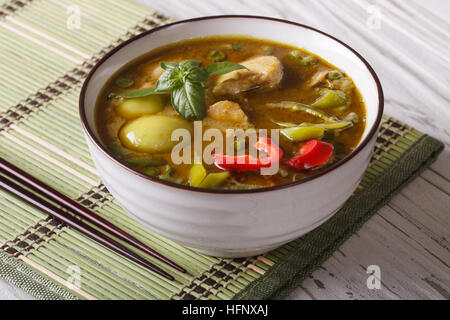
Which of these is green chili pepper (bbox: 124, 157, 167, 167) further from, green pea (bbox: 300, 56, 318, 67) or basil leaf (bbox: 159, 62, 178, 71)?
green pea (bbox: 300, 56, 318, 67)

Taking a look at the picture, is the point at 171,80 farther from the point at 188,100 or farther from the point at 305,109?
the point at 305,109

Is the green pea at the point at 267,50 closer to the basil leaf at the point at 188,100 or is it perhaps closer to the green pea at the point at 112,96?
the basil leaf at the point at 188,100

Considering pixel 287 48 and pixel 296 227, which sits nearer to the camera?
pixel 296 227

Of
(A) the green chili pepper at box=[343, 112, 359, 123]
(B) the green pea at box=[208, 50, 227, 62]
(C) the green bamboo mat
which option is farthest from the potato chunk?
(A) the green chili pepper at box=[343, 112, 359, 123]

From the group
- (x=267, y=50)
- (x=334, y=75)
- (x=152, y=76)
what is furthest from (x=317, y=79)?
(x=152, y=76)

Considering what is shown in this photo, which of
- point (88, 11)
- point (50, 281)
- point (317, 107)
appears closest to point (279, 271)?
point (317, 107)

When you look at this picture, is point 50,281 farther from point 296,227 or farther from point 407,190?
point 407,190
